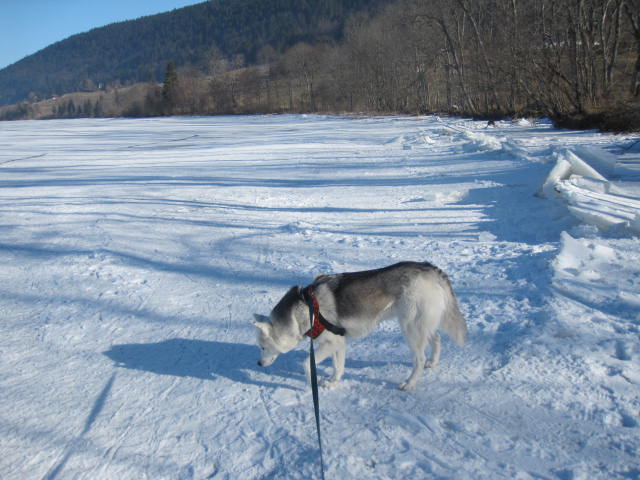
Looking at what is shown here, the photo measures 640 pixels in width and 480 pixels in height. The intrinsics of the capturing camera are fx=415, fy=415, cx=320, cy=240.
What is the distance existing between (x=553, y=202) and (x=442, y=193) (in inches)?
97.8

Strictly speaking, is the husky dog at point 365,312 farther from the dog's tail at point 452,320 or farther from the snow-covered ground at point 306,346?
the snow-covered ground at point 306,346

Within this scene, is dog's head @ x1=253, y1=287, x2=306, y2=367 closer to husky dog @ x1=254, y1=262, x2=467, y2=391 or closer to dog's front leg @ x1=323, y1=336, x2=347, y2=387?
husky dog @ x1=254, y1=262, x2=467, y2=391

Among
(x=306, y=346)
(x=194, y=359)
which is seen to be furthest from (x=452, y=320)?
(x=194, y=359)

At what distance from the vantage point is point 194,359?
4.26 m

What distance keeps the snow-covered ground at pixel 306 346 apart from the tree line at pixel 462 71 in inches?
552

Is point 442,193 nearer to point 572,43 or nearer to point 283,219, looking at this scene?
point 283,219

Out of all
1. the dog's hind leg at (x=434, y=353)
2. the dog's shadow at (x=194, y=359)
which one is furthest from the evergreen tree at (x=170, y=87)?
the dog's hind leg at (x=434, y=353)

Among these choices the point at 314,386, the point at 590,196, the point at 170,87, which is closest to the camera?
the point at 314,386

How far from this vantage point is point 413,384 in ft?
11.7

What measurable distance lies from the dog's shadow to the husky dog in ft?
1.19

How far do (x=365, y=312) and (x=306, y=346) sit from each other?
3.79 ft

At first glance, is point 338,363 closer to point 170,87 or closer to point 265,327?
point 265,327

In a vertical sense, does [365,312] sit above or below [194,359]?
above

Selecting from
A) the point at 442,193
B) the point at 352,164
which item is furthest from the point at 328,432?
the point at 352,164
